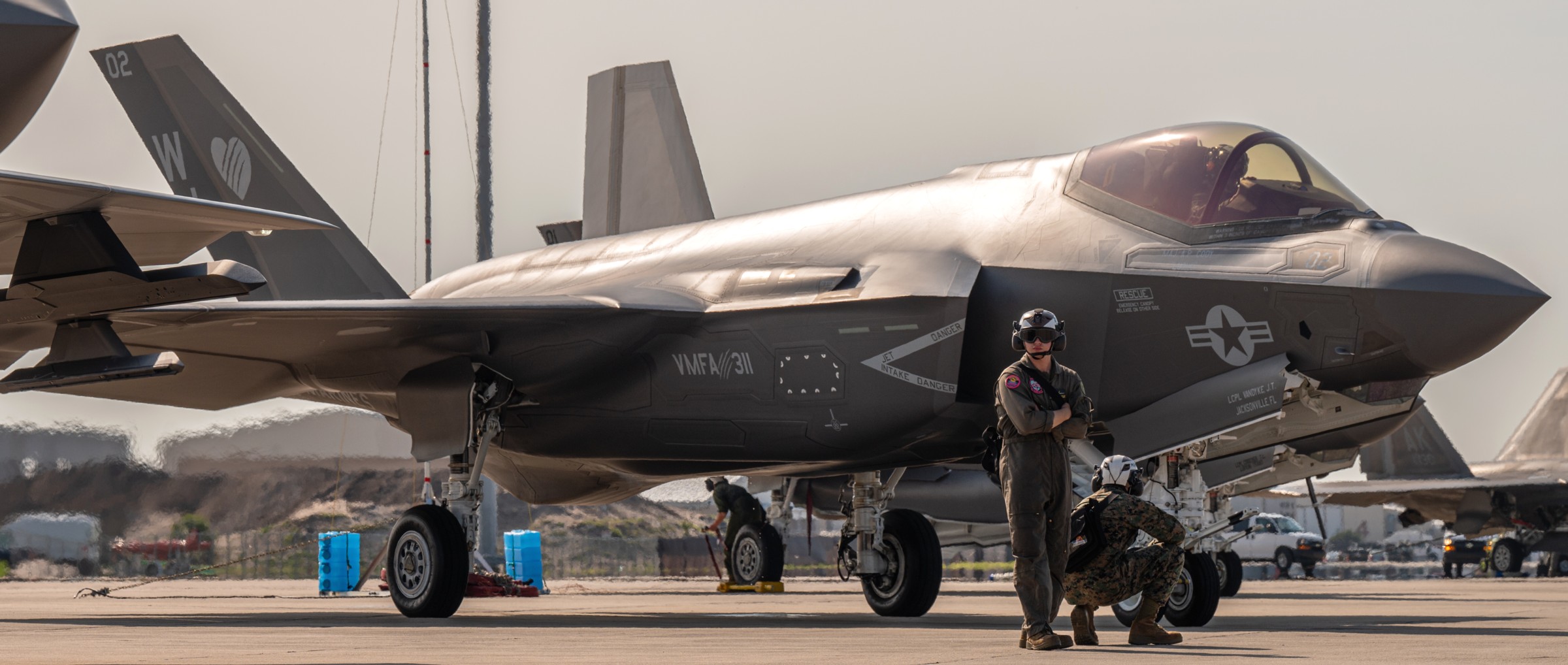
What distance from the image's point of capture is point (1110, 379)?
1061 cm

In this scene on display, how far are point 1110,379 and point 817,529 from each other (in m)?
32.9

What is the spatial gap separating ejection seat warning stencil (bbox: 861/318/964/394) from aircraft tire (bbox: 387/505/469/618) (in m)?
3.66

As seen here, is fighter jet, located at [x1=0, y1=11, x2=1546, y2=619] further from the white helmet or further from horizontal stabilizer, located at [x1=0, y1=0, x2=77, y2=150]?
horizontal stabilizer, located at [x1=0, y1=0, x2=77, y2=150]

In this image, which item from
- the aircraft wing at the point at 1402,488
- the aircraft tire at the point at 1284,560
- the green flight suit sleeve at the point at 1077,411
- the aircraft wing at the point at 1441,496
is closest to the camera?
the green flight suit sleeve at the point at 1077,411

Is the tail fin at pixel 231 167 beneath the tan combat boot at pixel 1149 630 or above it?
above

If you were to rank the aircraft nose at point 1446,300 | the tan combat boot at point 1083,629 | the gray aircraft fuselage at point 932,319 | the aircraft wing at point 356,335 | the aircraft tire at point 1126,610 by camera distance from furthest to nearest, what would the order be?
the aircraft wing at point 356,335
the aircraft tire at point 1126,610
the gray aircraft fuselage at point 932,319
the aircraft nose at point 1446,300
the tan combat boot at point 1083,629

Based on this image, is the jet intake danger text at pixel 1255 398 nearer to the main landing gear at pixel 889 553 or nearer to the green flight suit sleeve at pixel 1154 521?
the green flight suit sleeve at pixel 1154 521

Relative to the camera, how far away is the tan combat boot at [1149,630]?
26.3 ft

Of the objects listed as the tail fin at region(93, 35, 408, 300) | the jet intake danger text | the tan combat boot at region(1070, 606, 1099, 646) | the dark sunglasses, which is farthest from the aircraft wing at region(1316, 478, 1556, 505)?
the dark sunglasses

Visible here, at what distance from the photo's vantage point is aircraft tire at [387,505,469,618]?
12.1 m

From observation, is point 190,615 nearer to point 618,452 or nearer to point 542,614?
point 542,614

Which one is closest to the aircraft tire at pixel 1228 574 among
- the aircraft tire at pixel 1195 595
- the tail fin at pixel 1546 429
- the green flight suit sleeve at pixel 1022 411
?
the aircraft tire at pixel 1195 595

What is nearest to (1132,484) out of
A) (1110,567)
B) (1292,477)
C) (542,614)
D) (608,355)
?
(1110,567)

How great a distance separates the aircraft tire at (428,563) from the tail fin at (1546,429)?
34.9 metres
